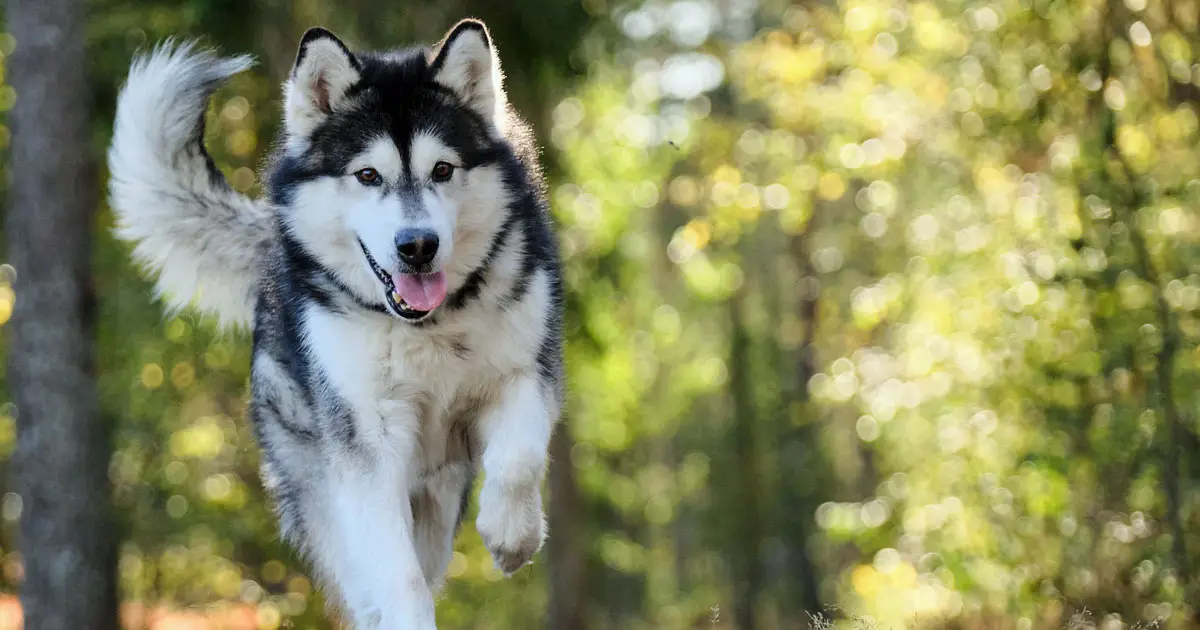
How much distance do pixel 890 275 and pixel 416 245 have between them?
7.37m

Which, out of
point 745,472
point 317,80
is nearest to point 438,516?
point 317,80

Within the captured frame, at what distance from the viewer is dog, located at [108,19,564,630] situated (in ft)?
13.4

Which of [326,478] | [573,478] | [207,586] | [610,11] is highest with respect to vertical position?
[610,11]

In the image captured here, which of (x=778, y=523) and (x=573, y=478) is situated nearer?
(x=573, y=478)

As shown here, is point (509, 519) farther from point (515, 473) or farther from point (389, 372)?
point (389, 372)

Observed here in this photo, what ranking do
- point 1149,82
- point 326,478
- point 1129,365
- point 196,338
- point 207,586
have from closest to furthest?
point 326,478, point 1129,365, point 1149,82, point 196,338, point 207,586

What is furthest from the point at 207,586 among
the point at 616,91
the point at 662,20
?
the point at 662,20

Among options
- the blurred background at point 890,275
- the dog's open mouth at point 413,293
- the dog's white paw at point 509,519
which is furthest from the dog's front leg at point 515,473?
the blurred background at point 890,275

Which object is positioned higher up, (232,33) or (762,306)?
(232,33)

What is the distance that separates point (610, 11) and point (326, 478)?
6.89m

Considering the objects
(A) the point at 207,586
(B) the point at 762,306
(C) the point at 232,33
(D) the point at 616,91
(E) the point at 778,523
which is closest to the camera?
(C) the point at 232,33

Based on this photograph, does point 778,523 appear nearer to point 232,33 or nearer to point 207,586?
point 207,586

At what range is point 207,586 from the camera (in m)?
17.0

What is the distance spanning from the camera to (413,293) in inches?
159
